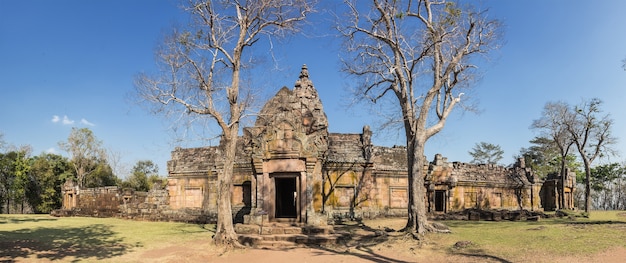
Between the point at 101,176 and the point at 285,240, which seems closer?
the point at 285,240

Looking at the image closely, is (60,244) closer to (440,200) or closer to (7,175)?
(440,200)

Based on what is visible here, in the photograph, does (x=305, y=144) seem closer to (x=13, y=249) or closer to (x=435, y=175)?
(x=13, y=249)

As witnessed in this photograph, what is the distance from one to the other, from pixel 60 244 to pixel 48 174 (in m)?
24.5

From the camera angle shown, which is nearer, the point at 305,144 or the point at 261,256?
the point at 261,256

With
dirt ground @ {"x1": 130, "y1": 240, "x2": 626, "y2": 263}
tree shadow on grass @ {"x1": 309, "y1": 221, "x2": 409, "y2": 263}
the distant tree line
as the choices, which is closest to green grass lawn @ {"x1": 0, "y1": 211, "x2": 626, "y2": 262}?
dirt ground @ {"x1": 130, "y1": 240, "x2": 626, "y2": 263}

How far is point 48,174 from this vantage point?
32312 mm

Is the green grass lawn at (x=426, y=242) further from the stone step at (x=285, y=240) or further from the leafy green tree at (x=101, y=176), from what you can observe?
the leafy green tree at (x=101, y=176)

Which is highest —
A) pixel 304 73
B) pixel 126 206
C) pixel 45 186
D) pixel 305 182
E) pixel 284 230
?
pixel 304 73

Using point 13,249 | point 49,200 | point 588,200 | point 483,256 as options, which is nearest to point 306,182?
point 483,256

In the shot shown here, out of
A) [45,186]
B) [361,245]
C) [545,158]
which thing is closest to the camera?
[361,245]

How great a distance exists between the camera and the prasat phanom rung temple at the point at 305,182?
1514 cm

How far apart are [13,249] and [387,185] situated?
49.0 ft

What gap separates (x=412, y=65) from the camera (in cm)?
1435

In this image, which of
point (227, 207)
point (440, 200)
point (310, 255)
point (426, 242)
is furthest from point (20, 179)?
point (426, 242)
